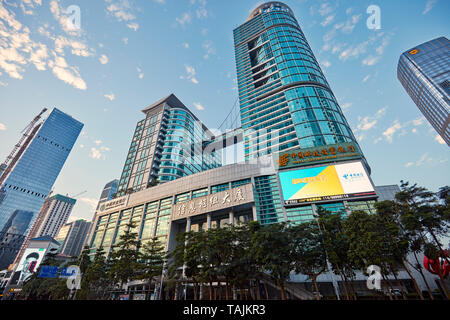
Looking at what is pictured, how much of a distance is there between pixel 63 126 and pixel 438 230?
175 metres

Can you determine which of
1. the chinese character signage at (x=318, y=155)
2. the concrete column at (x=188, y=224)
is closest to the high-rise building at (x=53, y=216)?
the concrete column at (x=188, y=224)

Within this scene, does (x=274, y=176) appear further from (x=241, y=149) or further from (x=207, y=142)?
(x=207, y=142)

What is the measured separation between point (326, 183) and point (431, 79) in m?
93.3

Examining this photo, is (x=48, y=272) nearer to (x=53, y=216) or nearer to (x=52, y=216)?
(x=52, y=216)

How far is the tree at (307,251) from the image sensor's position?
22.9 m

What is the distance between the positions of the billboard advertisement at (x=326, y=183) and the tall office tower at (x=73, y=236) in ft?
551

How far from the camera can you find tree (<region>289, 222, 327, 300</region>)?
22859 mm

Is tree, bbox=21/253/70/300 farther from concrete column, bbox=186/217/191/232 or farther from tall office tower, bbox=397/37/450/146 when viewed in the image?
tall office tower, bbox=397/37/450/146

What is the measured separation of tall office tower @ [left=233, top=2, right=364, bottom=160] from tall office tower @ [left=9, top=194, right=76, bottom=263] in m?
172

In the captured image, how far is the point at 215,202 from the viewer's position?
42906mm

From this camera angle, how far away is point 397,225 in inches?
893

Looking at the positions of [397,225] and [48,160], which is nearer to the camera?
[397,225]

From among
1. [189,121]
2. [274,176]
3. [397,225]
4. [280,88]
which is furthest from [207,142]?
[397,225]

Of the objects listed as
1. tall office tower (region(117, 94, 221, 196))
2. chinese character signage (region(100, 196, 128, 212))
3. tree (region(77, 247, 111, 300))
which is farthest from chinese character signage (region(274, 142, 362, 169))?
chinese character signage (region(100, 196, 128, 212))
